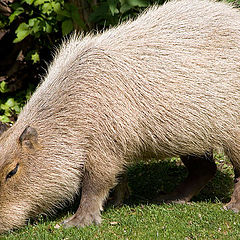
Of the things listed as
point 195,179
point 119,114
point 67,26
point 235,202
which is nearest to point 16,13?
point 67,26

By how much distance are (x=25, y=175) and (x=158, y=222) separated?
4.00 feet

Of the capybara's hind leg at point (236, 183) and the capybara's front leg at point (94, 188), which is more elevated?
the capybara's front leg at point (94, 188)

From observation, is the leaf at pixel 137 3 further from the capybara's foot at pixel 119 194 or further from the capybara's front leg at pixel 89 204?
the capybara's front leg at pixel 89 204

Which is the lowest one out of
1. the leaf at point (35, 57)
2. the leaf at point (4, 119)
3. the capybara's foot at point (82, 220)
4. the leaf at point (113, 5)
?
the capybara's foot at point (82, 220)

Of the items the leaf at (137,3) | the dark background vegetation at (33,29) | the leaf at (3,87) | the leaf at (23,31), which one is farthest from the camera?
the leaf at (3,87)

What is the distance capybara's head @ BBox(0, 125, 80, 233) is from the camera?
412 cm

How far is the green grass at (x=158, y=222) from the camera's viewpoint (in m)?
4.10

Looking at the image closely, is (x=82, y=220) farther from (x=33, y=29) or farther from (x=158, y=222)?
(x=33, y=29)

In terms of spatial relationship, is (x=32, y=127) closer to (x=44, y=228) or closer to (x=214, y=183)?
(x=44, y=228)

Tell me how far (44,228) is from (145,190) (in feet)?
4.48

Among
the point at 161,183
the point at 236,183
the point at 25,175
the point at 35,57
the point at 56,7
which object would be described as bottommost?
the point at 161,183

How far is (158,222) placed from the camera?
434 cm

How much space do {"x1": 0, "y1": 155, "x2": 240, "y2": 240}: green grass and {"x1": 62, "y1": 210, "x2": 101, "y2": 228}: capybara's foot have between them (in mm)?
68

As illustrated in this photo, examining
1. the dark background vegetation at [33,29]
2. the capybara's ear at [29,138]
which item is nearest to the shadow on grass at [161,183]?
the capybara's ear at [29,138]
